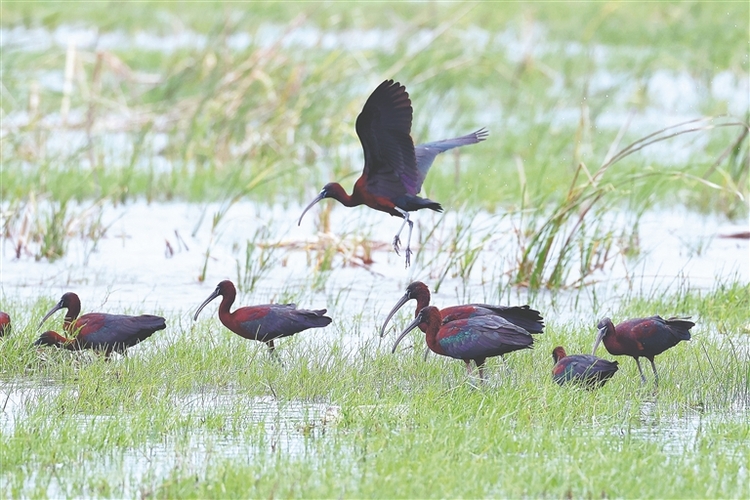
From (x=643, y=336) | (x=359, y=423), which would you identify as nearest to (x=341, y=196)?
(x=643, y=336)

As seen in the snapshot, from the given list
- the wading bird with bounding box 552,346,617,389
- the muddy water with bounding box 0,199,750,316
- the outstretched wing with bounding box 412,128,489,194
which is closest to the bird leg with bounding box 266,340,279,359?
the muddy water with bounding box 0,199,750,316

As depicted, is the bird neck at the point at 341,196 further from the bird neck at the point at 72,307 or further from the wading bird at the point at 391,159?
the bird neck at the point at 72,307

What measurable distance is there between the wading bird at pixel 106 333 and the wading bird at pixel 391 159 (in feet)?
4.16

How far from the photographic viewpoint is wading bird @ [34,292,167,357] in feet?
20.2

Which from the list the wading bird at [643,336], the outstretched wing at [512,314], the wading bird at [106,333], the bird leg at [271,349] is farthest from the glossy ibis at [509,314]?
the wading bird at [106,333]

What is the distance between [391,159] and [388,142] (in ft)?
0.60

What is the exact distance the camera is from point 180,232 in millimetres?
10000

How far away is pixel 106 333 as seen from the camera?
20.2 ft

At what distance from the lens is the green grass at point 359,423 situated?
4500mm

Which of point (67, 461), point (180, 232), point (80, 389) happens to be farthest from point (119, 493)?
point (180, 232)

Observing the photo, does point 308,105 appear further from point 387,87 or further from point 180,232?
point 387,87

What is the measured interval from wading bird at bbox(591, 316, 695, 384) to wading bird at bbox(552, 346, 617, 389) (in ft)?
0.50

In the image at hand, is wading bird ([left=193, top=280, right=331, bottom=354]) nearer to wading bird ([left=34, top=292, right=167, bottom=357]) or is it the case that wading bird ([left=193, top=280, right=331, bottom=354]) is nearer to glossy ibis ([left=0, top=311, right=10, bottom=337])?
wading bird ([left=34, top=292, right=167, bottom=357])

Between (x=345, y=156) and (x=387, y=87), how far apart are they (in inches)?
232
